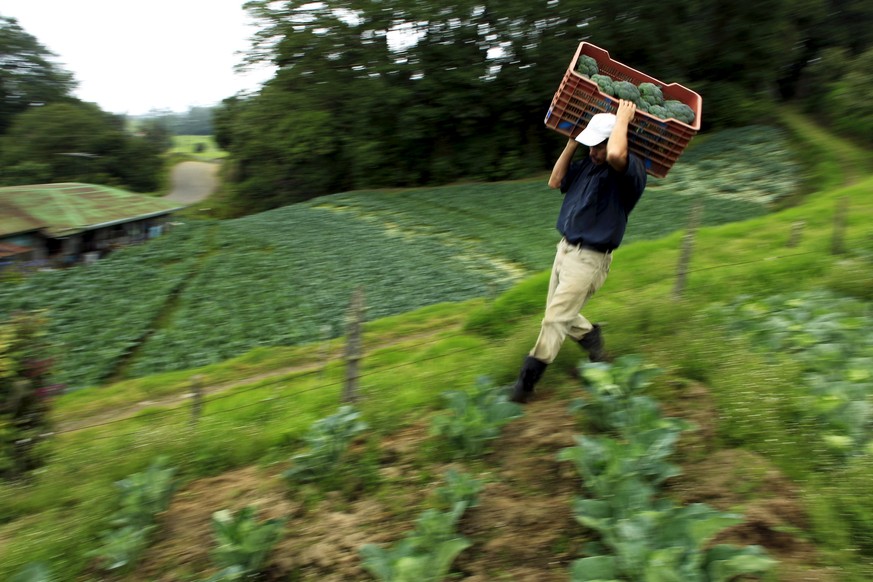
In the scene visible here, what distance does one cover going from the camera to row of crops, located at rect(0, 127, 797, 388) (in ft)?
36.6

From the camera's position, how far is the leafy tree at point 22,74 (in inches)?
1865

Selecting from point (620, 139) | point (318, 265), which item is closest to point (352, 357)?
point (620, 139)

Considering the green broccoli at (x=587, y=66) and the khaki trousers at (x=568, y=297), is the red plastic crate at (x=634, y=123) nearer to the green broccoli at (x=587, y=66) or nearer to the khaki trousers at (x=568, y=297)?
the green broccoli at (x=587, y=66)

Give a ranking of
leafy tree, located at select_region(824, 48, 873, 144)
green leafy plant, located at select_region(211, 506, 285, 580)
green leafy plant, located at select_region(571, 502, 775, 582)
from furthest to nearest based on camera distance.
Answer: leafy tree, located at select_region(824, 48, 873, 144) < green leafy plant, located at select_region(211, 506, 285, 580) < green leafy plant, located at select_region(571, 502, 775, 582)

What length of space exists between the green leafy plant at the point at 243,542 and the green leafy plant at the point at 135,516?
1.47 ft

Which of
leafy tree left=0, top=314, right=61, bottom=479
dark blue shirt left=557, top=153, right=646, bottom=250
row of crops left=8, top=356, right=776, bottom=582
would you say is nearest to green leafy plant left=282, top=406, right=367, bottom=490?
→ row of crops left=8, top=356, right=776, bottom=582

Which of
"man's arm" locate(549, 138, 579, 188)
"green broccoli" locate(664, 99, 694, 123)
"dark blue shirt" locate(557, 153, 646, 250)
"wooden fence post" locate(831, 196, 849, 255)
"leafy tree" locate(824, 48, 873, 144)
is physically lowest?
"wooden fence post" locate(831, 196, 849, 255)

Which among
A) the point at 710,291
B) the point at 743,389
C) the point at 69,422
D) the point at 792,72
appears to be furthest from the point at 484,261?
the point at 792,72

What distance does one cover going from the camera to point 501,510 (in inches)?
115

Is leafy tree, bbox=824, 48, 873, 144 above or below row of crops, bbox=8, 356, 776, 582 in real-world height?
above

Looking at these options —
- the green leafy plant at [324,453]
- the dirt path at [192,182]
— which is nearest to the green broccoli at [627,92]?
the green leafy plant at [324,453]

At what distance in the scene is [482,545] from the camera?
2.76 m

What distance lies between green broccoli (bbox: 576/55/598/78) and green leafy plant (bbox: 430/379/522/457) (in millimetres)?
2408

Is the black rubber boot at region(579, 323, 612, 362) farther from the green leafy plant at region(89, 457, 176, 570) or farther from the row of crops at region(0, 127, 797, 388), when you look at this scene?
the row of crops at region(0, 127, 797, 388)
